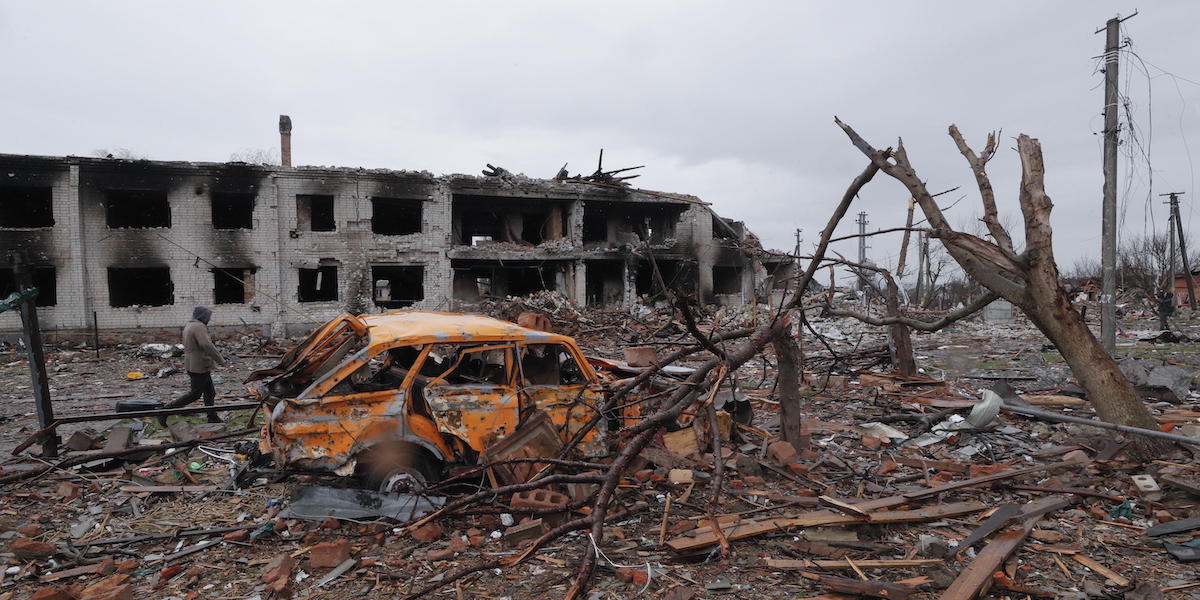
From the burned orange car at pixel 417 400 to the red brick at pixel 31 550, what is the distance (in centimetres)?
143

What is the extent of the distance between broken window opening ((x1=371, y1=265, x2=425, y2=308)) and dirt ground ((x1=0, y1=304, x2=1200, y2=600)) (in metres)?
14.1

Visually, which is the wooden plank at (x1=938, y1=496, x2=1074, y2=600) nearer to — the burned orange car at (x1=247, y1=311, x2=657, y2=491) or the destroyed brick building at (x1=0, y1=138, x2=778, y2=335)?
the burned orange car at (x1=247, y1=311, x2=657, y2=491)

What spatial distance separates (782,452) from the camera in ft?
18.9

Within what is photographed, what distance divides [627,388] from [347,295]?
703 inches

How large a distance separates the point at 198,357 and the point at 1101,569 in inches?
359

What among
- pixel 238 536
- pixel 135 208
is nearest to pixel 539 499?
pixel 238 536

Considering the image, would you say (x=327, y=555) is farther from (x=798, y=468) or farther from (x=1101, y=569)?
(x=1101, y=569)

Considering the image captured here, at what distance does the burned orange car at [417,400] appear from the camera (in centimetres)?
443

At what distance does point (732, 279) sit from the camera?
28.2 m

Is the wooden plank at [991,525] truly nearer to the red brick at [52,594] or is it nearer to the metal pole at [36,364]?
the red brick at [52,594]

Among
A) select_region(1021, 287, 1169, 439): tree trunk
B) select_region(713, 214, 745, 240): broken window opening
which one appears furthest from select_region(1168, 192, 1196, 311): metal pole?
select_region(1021, 287, 1169, 439): tree trunk

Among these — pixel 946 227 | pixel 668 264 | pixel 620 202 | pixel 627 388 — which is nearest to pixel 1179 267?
pixel 668 264

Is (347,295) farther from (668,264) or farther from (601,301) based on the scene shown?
(668,264)

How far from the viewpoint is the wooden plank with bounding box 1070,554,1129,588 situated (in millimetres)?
3686
